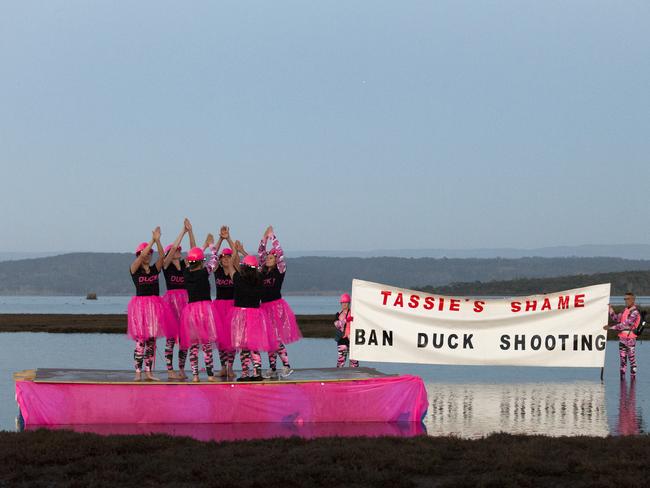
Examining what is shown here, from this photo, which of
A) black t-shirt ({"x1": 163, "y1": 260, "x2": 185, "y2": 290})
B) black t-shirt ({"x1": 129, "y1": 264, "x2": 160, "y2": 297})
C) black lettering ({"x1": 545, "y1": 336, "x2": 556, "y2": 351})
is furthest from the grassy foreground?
black lettering ({"x1": 545, "y1": 336, "x2": 556, "y2": 351})

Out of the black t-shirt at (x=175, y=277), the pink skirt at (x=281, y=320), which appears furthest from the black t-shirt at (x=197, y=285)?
the pink skirt at (x=281, y=320)

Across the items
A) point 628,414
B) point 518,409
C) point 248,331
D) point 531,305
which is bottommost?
point 518,409

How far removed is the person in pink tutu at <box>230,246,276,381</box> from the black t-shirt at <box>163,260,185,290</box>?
57.1 inches

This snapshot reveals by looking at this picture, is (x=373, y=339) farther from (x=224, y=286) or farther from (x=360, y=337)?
(x=224, y=286)

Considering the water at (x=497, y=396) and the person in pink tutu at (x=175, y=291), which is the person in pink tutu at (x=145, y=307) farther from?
the water at (x=497, y=396)

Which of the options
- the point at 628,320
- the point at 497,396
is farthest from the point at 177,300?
the point at 628,320

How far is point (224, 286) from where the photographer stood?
19125 millimetres

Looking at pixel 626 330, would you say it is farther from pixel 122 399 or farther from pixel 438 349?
pixel 122 399

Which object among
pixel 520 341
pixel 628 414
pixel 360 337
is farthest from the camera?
pixel 520 341

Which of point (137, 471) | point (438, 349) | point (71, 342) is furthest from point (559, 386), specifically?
point (71, 342)

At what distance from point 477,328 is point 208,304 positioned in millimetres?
7543

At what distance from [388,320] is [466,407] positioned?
3.11 metres

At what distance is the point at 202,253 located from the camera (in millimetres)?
17953

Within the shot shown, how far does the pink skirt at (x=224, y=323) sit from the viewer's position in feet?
60.7
